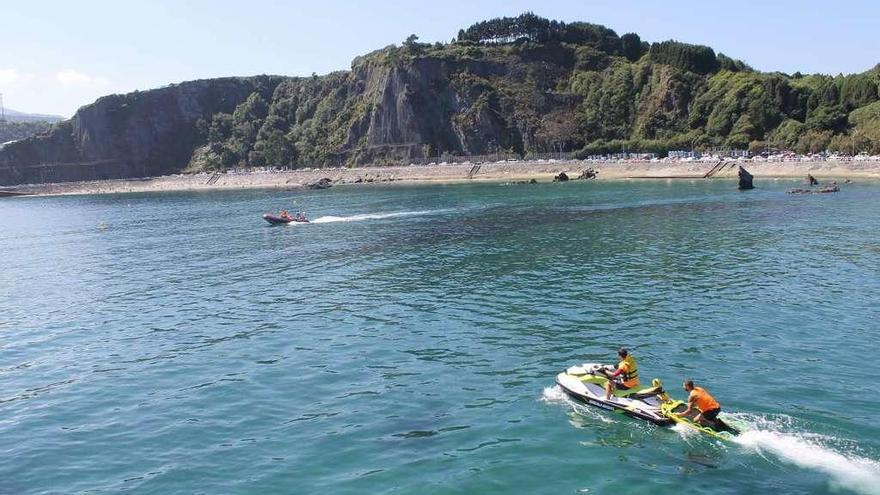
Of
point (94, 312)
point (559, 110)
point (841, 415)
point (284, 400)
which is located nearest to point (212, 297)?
point (94, 312)

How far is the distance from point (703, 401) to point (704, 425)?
76 cm

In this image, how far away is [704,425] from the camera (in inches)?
854

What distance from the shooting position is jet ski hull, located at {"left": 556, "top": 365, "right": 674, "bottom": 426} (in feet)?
75.5

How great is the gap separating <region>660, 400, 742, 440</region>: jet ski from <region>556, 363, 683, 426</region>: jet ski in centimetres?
23

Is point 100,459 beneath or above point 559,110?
beneath

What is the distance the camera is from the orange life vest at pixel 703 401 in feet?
70.6

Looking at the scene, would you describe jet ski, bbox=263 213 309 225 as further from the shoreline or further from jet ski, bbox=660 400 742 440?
the shoreline

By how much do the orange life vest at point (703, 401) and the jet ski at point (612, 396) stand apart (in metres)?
1.18

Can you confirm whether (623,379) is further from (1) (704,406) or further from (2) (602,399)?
(1) (704,406)

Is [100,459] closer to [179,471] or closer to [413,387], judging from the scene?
[179,471]

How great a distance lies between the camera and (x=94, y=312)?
42.3m

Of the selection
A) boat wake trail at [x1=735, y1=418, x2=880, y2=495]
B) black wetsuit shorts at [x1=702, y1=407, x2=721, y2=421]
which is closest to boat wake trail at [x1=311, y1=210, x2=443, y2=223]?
black wetsuit shorts at [x1=702, y1=407, x2=721, y2=421]

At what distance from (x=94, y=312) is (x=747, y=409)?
3602 centimetres

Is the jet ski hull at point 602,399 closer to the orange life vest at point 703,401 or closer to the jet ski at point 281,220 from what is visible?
the orange life vest at point 703,401
